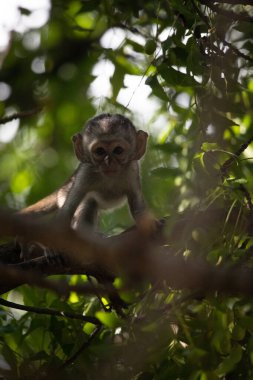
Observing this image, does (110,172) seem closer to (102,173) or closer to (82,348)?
(102,173)

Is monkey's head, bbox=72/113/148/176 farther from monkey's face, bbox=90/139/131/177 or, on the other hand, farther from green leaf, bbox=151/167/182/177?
green leaf, bbox=151/167/182/177

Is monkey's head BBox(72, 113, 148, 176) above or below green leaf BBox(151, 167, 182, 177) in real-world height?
below

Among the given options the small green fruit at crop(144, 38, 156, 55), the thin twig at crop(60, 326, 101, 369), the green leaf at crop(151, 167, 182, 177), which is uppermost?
the small green fruit at crop(144, 38, 156, 55)

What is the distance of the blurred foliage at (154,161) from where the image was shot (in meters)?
2.50

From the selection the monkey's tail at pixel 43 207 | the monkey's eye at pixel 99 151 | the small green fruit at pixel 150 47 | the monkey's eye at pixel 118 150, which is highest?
the small green fruit at pixel 150 47

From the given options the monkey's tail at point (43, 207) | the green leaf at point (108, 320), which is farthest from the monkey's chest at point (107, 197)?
the green leaf at point (108, 320)

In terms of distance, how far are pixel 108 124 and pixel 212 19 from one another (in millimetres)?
2129

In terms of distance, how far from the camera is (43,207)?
16.9ft

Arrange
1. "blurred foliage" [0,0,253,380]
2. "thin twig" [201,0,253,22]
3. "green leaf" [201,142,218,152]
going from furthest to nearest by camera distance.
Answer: "thin twig" [201,0,253,22] → "green leaf" [201,142,218,152] → "blurred foliage" [0,0,253,380]

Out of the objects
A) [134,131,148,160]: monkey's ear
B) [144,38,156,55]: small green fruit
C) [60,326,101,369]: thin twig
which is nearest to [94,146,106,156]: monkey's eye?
[134,131,148,160]: monkey's ear

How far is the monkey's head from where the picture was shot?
5.32 metres

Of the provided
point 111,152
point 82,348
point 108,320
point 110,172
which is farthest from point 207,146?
point 111,152

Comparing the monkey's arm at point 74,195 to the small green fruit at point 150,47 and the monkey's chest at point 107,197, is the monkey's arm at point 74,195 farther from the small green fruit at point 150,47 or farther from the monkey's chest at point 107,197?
the small green fruit at point 150,47

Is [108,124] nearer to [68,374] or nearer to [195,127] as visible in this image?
[195,127]
